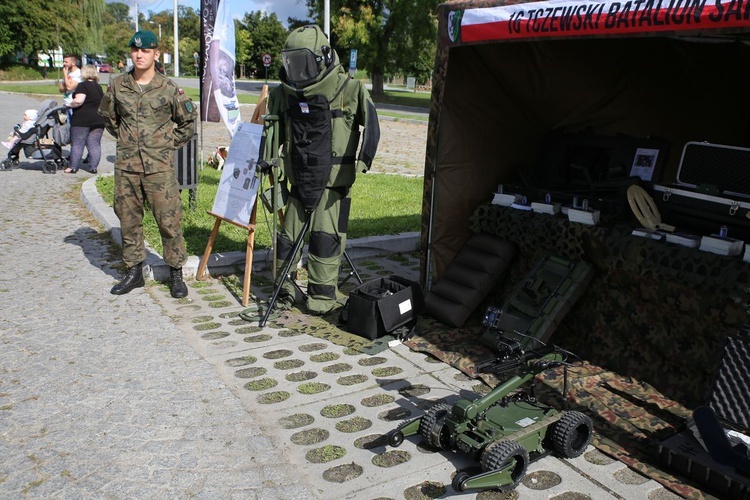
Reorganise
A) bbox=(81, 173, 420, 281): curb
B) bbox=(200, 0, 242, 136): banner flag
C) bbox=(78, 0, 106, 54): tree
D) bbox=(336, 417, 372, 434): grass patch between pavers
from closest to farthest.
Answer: bbox=(336, 417, 372, 434): grass patch between pavers < bbox=(81, 173, 420, 281): curb < bbox=(200, 0, 242, 136): banner flag < bbox=(78, 0, 106, 54): tree

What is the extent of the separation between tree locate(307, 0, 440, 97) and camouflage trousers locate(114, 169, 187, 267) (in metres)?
31.0

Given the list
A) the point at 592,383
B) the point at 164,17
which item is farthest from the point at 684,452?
the point at 164,17

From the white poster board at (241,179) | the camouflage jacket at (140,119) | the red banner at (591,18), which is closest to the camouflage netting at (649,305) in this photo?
the red banner at (591,18)

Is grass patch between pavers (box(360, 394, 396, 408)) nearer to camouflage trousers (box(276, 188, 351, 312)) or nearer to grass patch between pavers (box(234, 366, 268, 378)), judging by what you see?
grass patch between pavers (box(234, 366, 268, 378))

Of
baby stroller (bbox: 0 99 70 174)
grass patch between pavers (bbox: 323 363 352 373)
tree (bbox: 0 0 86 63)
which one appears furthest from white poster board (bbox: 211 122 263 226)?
tree (bbox: 0 0 86 63)

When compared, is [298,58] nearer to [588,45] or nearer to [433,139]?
[433,139]

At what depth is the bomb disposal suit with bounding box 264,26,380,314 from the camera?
5008 mm

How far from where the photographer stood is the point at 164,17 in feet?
361

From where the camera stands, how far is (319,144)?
5180 millimetres

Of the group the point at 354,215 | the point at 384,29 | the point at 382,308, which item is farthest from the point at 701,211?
the point at 384,29

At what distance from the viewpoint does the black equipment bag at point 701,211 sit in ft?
13.8

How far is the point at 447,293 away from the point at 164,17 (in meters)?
118

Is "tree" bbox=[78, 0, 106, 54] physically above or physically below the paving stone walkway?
above

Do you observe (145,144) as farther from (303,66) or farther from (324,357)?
(324,357)
